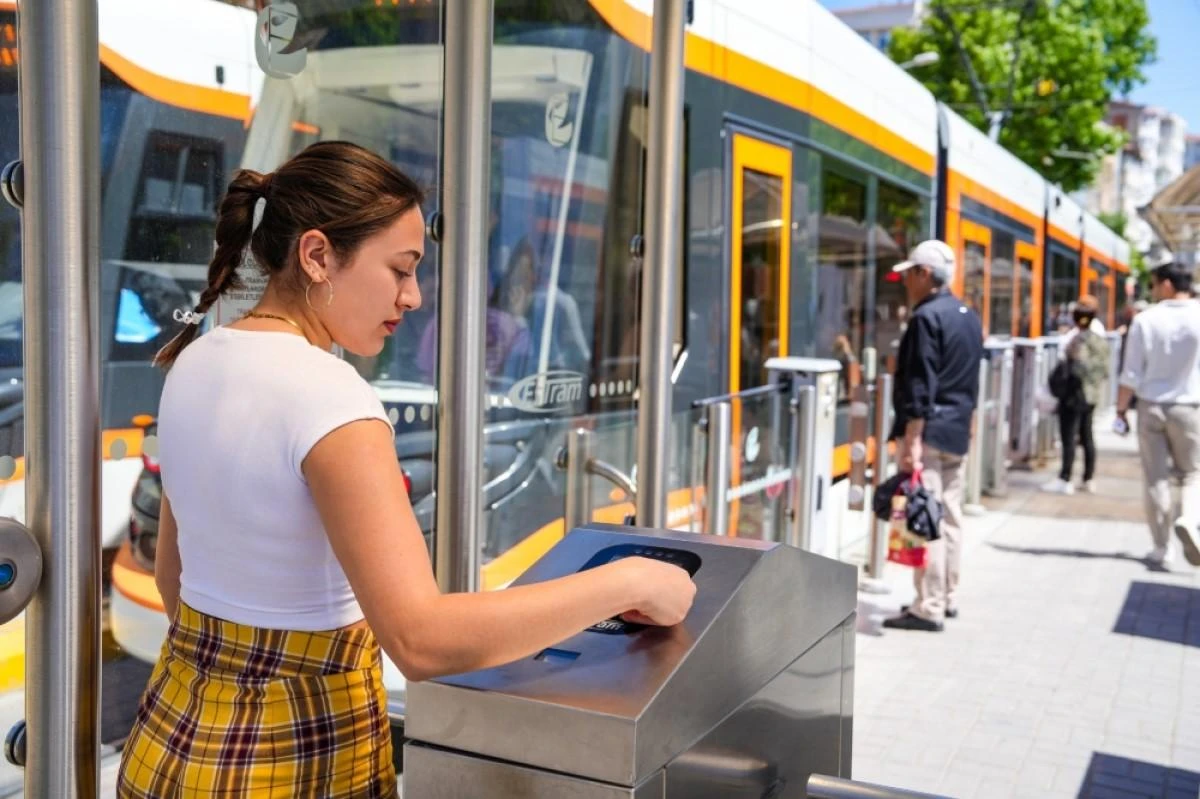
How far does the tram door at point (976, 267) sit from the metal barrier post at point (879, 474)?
354 cm

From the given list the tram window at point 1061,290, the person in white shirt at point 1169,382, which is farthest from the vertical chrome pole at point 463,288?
the tram window at point 1061,290

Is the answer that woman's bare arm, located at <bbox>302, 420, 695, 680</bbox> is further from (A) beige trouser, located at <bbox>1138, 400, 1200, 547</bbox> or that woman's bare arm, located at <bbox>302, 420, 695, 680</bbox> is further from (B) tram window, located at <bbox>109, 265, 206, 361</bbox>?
(A) beige trouser, located at <bbox>1138, 400, 1200, 547</bbox>

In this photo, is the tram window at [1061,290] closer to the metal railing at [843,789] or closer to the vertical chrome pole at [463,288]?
the vertical chrome pole at [463,288]

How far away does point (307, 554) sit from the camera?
145 cm

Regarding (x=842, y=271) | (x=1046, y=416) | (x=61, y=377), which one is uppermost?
(x=842, y=271)

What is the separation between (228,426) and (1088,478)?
10.8 m

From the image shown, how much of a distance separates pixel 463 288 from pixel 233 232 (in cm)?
82

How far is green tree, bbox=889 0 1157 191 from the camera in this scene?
1219 inches

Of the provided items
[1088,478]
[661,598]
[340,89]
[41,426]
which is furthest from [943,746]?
[1088,478]

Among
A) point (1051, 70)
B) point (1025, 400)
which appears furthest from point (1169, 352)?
point (1051, 70)

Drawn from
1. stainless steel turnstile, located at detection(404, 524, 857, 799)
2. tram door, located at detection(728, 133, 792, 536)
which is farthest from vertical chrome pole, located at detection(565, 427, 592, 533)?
stainless steel turnstile, located at detection(404, 524, 857, 799)

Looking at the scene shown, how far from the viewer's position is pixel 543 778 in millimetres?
1502

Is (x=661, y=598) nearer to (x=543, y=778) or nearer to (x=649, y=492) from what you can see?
(x=543, y=778)

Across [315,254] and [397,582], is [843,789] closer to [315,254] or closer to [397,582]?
[397,582]
